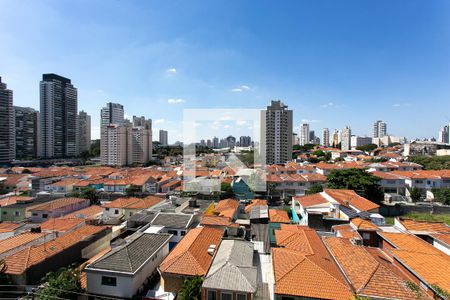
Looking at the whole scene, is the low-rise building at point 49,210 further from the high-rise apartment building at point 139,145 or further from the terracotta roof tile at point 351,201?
the high-rise apartment building at point 139,145

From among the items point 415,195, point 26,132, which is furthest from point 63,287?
point 26,132

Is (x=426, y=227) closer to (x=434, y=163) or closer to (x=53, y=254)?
(x=53, y=254)

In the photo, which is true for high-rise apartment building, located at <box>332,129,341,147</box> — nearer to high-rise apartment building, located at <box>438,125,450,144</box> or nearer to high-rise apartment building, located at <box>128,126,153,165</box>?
high-rise apartment building, located at <box>438,125,450,144</box>

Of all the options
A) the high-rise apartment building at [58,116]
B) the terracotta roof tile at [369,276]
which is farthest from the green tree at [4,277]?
the high-rise apartment building at [58,116]

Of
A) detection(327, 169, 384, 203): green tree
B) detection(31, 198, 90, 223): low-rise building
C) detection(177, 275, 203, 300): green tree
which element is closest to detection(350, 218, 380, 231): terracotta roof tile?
detection(177, 275, 203, 300): green tree

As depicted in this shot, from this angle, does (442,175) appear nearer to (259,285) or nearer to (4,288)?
(259,285)
